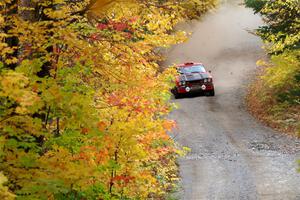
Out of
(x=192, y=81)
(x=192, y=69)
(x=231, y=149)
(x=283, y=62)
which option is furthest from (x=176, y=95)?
(x=231, y=149)

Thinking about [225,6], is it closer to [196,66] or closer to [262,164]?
[196,66]

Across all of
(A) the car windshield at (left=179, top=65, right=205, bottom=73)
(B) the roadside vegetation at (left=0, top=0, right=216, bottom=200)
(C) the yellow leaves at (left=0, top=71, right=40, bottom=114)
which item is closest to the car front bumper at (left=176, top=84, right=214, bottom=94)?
(A) the car windshield at (left=179, top=65, right=205, bottom=73)

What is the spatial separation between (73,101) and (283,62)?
54.8 ft

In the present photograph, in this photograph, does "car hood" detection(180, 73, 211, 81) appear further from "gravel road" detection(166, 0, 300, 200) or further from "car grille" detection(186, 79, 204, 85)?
"gravel road" detection(166, 0, 300, 200)

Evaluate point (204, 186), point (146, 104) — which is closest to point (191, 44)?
point (204, 186)

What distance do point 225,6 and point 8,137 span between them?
51.7 m

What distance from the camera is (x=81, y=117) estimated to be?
687 centimetres

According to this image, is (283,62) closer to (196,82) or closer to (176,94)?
(196,82)

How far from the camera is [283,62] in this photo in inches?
861

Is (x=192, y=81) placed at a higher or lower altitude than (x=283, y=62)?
lower

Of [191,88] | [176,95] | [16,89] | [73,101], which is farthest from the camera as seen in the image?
[176,95]

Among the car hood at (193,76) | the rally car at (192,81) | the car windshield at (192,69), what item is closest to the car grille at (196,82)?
the rally car at (192,81)

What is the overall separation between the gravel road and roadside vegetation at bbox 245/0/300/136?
2.86 ft

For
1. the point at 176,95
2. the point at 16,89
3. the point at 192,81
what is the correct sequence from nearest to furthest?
1. the point at 16,89
2. the point at 192,81
3. the point at 176,95
